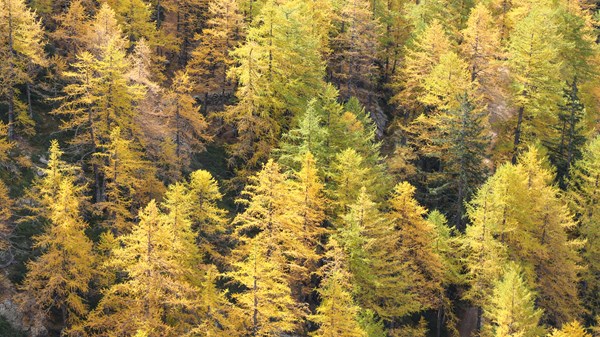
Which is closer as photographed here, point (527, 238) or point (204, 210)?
point (204, 210)

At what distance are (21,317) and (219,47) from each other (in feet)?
96.5

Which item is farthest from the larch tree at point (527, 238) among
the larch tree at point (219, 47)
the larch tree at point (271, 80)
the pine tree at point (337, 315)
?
the larch tree at point (219, 47)

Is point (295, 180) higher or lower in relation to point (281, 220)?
higher

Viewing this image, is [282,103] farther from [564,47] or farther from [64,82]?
[564,47]

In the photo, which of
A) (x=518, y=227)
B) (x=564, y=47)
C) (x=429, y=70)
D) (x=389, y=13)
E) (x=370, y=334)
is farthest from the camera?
(x=389, y=13)

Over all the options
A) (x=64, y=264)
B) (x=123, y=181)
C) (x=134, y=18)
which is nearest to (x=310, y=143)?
(x=123, y=181)

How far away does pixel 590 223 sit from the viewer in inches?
1817

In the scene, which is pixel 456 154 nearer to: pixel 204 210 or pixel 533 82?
pixel 533 82

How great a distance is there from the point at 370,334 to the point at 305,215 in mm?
7862

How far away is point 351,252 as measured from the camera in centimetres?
3778

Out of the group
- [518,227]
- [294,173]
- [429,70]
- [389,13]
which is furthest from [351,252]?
[389,13]

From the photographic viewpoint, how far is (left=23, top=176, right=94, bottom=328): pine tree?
114 feet

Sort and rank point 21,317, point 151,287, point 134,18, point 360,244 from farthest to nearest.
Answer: point 134,18 → point 360,244 → point 21,317 → point 151,287

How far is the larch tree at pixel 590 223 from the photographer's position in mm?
46000
